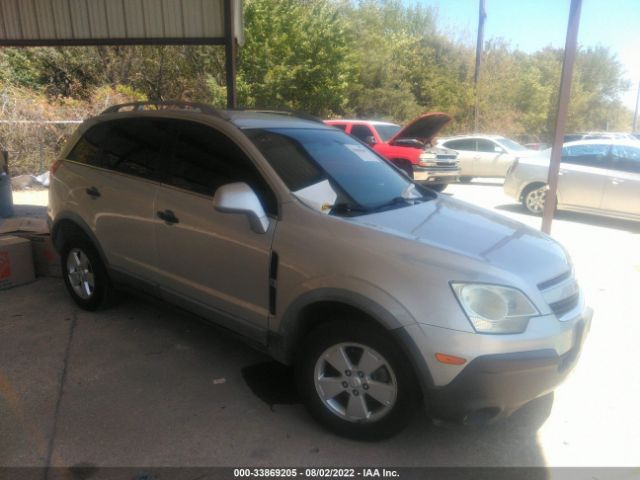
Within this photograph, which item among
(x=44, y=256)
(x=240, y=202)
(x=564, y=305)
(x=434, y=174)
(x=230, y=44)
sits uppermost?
(x=230, y=44)

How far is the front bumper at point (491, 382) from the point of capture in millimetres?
2338

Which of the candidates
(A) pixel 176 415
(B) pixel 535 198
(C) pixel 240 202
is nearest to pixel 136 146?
(C) pixel 240 202

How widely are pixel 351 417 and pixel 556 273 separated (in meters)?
1.36

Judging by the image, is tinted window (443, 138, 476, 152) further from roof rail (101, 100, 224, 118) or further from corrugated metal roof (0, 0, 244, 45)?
roof rail (101, 100, 224, 118)

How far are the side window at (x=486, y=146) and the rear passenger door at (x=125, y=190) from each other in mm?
12915

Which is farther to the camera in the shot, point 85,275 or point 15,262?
point 15,262

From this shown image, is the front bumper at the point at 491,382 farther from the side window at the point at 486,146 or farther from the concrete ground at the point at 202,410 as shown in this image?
the side window at the point at 486,146

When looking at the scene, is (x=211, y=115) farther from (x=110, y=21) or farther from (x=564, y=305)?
(x=110, y=21)

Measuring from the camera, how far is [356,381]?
2695 millimetres

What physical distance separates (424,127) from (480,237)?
952 cm

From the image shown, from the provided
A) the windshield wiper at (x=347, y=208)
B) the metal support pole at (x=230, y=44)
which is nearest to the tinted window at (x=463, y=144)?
the metal support pole at (x=230, y=44)

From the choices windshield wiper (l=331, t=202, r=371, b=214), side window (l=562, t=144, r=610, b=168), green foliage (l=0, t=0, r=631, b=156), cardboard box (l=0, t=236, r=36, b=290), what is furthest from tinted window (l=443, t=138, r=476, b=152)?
windshield wiper (l=331, t=202, r=371, b=214)

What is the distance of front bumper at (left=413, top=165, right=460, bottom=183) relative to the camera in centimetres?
1180

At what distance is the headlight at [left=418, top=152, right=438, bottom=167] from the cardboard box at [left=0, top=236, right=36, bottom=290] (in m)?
8.57
